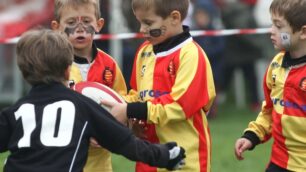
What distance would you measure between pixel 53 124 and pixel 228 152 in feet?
16.6

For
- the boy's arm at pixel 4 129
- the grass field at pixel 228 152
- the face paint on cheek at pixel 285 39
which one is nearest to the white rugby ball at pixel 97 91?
the boy's arm at pixel 4 129

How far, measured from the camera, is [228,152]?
9375 mm

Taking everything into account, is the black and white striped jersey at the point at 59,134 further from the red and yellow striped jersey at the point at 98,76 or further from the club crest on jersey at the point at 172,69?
the red and yellow striped jersey at the point at 98,76

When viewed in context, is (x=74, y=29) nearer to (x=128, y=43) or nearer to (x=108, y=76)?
(x=108, y=76)

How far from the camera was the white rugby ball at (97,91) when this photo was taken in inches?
206

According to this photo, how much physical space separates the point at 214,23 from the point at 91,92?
8.06 m

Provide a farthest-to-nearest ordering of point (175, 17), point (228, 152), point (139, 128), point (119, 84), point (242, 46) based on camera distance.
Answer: point (242, 46) < point (228, 152) < point (119, 84) < point (139, 128) < point (175, 17)

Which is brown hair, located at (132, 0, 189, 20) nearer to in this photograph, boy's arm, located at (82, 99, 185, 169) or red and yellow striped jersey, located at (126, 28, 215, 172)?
red and yellow striped jersey, located at (126, 28, 215, 172)

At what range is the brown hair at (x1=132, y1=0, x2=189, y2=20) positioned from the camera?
5289mm

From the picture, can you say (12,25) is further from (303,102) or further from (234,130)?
(303,102)

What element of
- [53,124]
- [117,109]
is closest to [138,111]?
[117,109]

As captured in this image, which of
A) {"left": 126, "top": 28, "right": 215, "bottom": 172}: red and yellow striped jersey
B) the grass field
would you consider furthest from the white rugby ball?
the grass field

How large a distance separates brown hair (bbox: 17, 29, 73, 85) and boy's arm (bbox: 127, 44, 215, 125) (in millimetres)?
741

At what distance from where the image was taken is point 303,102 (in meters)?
5.28
